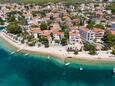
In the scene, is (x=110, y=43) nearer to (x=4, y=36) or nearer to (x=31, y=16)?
(x=4, y=36)

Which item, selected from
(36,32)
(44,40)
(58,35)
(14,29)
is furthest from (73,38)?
(14,29)

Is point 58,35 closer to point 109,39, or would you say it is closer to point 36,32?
point 36,32

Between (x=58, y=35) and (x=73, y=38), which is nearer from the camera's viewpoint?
(x=73, y=38)

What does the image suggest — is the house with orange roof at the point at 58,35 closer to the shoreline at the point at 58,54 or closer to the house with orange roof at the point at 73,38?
the house with orange roof at the point at 73,38

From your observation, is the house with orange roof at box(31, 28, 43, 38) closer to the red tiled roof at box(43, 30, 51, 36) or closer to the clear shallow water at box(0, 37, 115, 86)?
the red tiled roof at box(43, 30, 51, 36)

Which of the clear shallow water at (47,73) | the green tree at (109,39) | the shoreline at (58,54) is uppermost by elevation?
the green tree at (109,39)

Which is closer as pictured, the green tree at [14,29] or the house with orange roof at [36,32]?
the house with orange roof at [36,32]

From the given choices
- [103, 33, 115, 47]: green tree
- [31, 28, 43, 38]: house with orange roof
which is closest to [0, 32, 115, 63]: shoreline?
[31, 28, 43, 38]: house with orange roof

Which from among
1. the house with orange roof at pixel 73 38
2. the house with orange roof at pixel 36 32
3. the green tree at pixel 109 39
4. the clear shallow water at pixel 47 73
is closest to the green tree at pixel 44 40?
the house with orange roof at pixel 36 32

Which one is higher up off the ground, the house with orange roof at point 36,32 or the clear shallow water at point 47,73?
the house with orange roof at point 36,32
